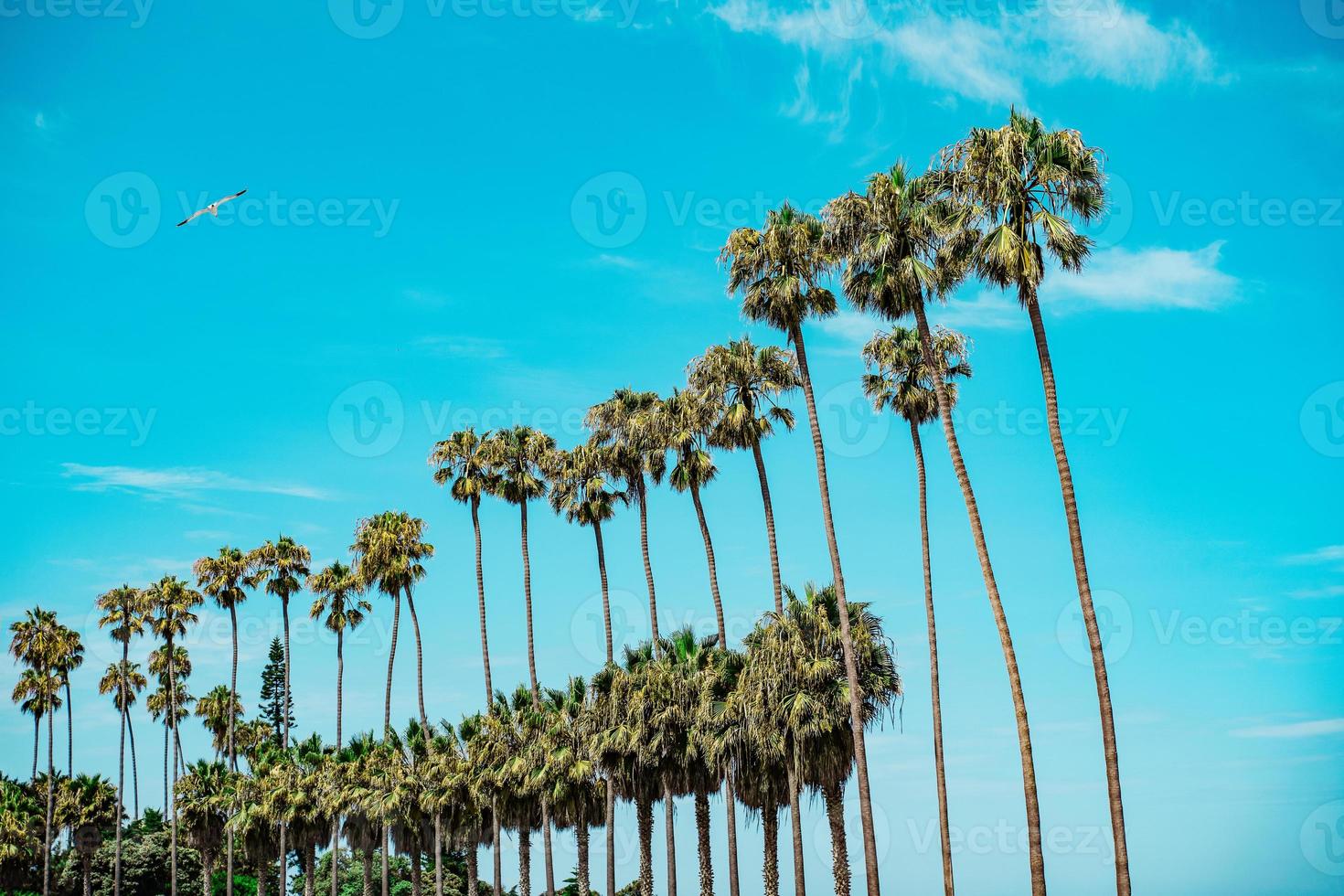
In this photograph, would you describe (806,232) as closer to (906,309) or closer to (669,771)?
(906,309)

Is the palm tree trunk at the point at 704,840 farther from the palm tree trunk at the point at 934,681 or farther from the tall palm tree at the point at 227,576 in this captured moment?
the tall palm tree at the point at 227,576

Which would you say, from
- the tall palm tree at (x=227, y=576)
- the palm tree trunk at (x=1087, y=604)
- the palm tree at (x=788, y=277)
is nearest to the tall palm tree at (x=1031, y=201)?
the palm tree trunk at (x=1087, y=604)

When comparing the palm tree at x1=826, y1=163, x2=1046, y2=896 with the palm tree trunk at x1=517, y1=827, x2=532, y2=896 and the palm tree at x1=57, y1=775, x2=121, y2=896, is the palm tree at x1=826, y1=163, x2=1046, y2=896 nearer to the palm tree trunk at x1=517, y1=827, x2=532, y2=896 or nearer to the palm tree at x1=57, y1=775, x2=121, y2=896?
the palm tree trunk at x1=517, y1=827, x2=532, y2=896

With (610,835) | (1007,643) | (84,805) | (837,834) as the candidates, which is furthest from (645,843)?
(84,805)

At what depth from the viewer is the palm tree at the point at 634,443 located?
5631cm

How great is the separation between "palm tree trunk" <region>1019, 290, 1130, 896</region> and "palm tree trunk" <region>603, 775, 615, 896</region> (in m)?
25.7

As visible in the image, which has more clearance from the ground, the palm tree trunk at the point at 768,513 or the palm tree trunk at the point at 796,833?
the palm tree trunk at the point at 768,513

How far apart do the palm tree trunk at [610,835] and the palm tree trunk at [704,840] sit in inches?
150

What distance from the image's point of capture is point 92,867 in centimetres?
9394

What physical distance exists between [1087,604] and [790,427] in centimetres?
2400

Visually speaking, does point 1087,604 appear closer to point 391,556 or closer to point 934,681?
point 934,681

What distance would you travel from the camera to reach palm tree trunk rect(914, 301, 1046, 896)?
29047mm

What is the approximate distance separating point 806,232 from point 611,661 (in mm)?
19759

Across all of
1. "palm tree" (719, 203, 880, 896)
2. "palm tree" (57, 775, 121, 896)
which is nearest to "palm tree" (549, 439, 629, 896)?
"palm tree" (719, 203, 880, 896)
